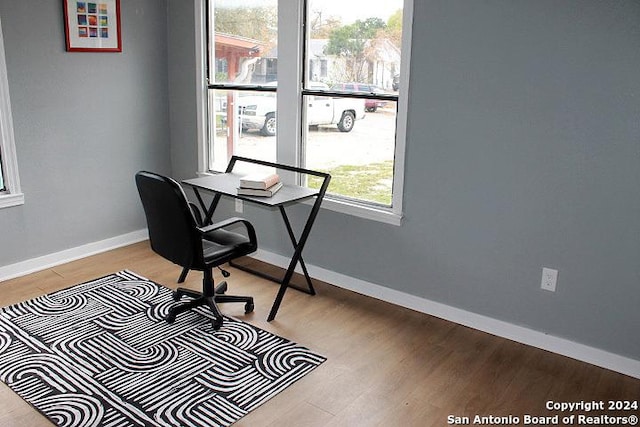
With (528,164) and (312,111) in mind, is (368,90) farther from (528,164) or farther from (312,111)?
(528,164)

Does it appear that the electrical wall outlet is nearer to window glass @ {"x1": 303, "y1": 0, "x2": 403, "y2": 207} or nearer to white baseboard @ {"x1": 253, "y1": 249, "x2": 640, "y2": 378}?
white baseboard @ {"x1": 253, "y1": 249, "x2": 640, "y2": 378}

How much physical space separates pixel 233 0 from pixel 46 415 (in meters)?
2.76

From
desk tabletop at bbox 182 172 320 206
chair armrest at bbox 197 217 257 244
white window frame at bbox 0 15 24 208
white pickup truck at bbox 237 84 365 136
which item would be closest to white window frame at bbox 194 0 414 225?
white pickup truck at bbox 237 84 365 136

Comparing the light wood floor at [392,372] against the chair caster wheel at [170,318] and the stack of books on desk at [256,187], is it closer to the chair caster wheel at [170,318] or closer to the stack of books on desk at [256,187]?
the chair caster wheel at [170,318]

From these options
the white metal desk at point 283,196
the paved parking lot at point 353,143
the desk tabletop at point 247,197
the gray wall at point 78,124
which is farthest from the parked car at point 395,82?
the gray wall at point 78,124

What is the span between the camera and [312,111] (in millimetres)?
3559

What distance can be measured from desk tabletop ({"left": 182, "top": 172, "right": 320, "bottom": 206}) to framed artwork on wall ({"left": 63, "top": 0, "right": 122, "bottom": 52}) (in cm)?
121

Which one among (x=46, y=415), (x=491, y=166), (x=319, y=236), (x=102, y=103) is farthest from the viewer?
(x=102, y=103)

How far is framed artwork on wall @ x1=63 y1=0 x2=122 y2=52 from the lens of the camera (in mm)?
3605

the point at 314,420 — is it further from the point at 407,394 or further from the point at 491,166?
the point at 491,166

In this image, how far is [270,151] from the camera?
385cm

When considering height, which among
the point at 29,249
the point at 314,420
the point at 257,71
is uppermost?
the point at 257,71

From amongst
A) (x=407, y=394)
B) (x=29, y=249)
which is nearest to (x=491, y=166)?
(x=407, y=394)

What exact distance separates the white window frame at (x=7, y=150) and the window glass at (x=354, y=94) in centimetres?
177
